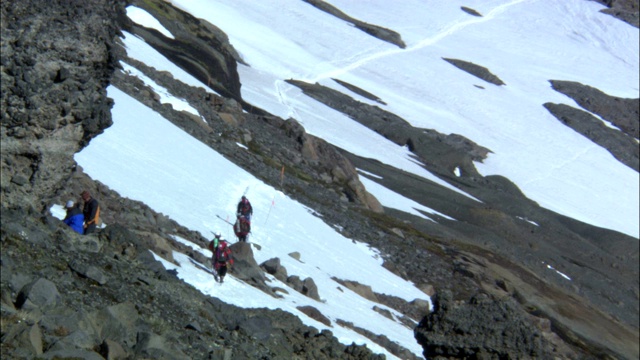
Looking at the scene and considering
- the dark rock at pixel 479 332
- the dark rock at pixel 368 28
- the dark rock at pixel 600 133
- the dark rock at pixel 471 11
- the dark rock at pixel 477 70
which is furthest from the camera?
the dark rock at pixel 471 11

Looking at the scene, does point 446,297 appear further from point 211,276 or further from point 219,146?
point 219,146

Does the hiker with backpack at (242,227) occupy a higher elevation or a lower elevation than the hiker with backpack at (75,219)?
lower

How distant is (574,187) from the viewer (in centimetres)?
7694

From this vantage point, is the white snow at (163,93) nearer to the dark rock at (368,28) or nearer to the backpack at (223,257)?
the backpack at (223,257)

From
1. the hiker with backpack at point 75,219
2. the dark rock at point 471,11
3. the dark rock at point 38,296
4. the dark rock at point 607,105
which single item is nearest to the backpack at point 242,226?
the hiker with backpack at point 75,219

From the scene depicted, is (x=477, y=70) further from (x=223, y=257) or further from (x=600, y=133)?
(x=223, y=257)

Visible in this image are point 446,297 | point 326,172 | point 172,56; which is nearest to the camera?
point 446,297

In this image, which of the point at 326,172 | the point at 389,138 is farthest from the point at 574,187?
the point at 326,172

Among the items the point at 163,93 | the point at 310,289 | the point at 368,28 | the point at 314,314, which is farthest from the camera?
the point at 368,28

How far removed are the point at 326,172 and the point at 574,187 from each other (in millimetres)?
36978

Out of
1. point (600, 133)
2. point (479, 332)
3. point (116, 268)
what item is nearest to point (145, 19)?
point (479, 332)

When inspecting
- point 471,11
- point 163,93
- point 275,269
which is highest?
point 275,269

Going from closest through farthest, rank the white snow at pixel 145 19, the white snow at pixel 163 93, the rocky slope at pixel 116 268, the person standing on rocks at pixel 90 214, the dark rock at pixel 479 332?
the rocky slope at pixel 116 268 < the person standing on rocks at pixel 90 214 < the dark rock at pixel 479 332 < the white snow at pixel 163 93 < the white snow at pixel 145 19

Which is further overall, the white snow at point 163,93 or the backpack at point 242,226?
the white snow at point 163,93
